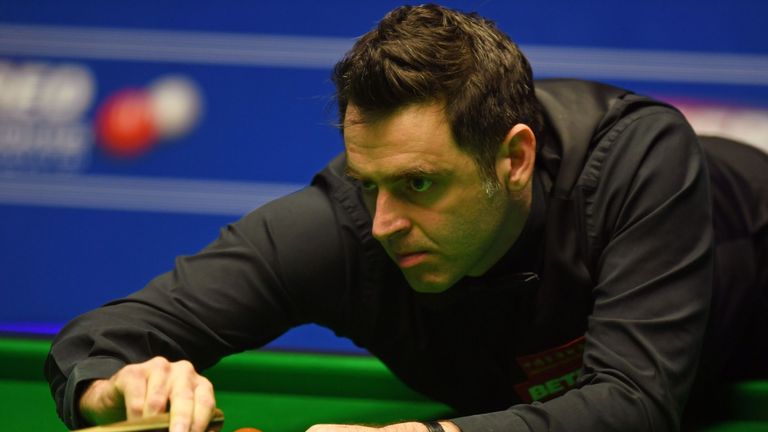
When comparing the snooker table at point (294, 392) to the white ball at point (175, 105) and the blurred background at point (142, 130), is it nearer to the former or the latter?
the blurred background at point (142, 130)

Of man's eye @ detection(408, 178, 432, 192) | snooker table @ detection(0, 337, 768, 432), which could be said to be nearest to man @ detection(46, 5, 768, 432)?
man's eye @ detection(408, 178, 432, 192)

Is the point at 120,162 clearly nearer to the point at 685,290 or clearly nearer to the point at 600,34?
the point at 600,34

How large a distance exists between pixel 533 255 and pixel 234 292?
0.53 meters

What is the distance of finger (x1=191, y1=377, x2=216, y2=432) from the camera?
5.27ft

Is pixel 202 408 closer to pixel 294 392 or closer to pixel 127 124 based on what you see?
pixel 294 392

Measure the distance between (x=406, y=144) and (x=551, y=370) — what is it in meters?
0.58

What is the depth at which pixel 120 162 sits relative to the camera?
3.89 meters

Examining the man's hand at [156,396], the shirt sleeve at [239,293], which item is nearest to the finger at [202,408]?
the man's hand at [156,396]

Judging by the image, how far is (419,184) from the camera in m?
1.89

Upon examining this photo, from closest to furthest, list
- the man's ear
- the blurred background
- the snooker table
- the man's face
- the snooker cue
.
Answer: the snooker cue
the man's face
the man's ear
the snooker table
the blurred background

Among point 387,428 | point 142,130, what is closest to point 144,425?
point 387,428

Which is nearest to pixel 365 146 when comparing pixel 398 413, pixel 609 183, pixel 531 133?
pixel 531 133

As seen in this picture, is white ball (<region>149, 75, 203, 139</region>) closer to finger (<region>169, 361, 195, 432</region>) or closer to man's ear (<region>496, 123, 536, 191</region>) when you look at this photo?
man's ear (<region>496, 123, 536, 191</region>)

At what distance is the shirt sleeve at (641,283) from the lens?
1773mm
